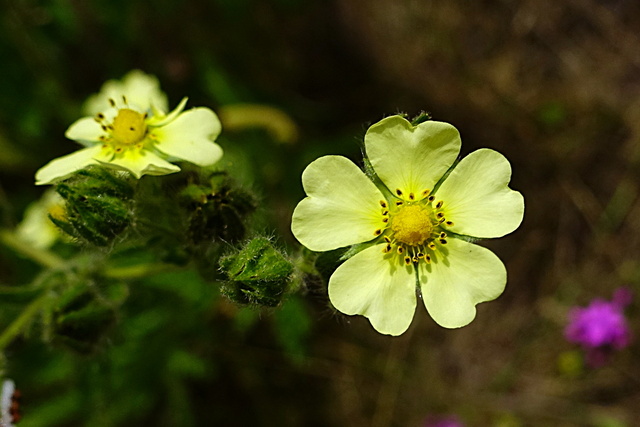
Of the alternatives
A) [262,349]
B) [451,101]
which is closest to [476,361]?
[262,349]

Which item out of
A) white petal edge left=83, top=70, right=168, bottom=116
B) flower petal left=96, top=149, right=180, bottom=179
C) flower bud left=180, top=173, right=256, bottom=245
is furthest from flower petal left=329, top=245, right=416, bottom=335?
white petal edge left=83, top=70, right=168, bottom=116

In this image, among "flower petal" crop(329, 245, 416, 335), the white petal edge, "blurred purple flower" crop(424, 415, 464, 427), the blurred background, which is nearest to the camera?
"flower petal" crop(329, 245, 416, 335)

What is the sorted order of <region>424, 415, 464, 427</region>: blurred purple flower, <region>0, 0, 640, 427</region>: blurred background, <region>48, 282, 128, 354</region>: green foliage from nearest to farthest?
1. <region>48, 282, 128, 354</region>: green foliage
2. <region>0, 0, 640, 427</region>: blurred background
3. <region>424, 415, 464, 427</region>: blurred purple flower

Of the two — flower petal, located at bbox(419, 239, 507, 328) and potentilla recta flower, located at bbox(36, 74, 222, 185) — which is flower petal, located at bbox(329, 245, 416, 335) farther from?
potentilla recta flower, located at bbox(36, 74, 222, 185)

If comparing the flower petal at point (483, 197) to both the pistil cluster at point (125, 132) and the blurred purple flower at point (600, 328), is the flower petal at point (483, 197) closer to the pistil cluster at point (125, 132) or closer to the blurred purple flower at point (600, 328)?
the pistil cluster at point (125, 132)

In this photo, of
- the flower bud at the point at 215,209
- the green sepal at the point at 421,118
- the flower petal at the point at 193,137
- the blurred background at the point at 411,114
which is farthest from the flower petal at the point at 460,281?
the blurred background at the point at 411,114

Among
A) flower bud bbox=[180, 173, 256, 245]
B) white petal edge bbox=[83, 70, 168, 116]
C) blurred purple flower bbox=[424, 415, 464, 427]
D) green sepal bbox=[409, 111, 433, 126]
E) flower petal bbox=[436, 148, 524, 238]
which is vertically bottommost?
flower bud bbox=[180, 173, 256, 245]

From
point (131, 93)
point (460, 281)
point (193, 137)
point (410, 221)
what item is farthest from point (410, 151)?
point (131, 93)
